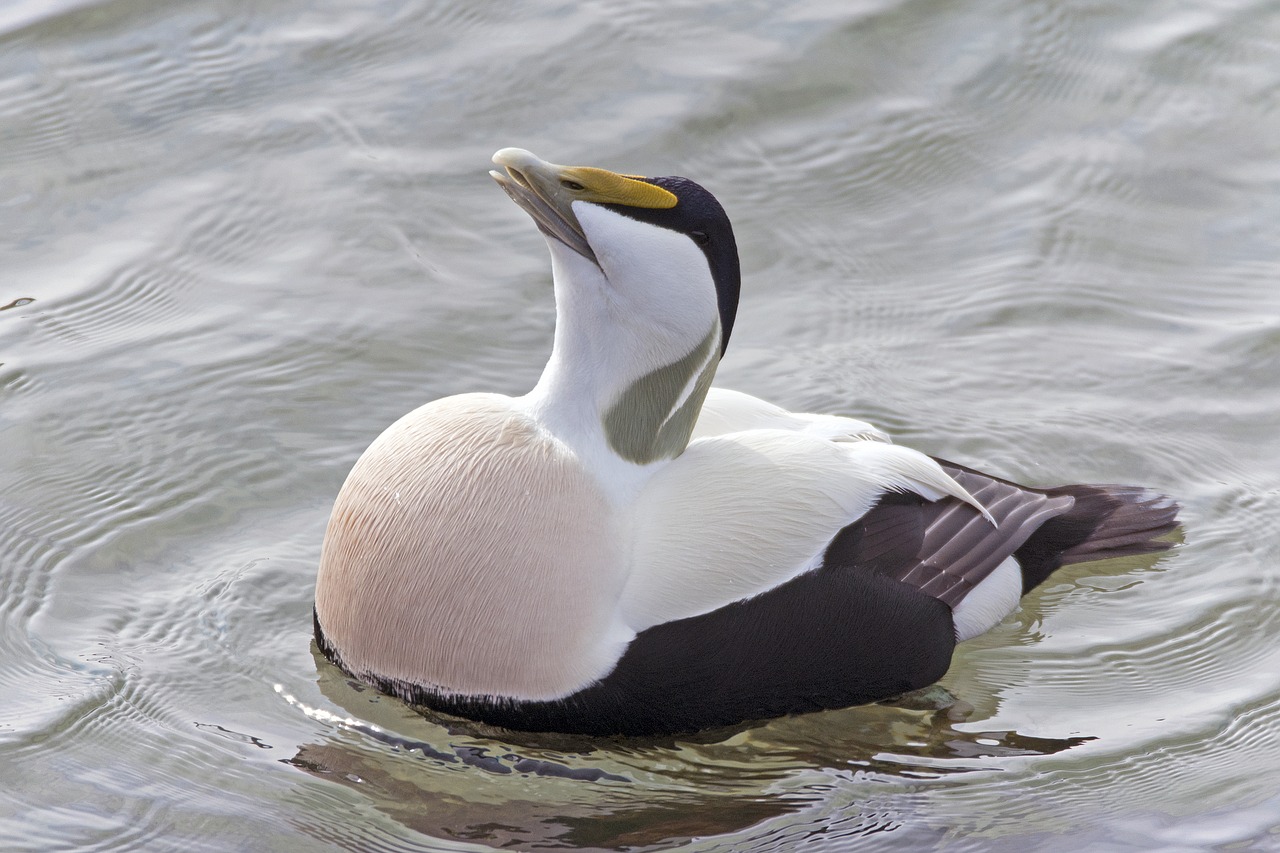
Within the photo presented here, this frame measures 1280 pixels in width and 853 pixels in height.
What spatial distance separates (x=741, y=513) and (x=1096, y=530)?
4.22 ft

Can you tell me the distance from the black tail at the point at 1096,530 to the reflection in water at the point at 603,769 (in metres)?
0.62

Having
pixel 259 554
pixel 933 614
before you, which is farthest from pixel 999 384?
pixel 259 554

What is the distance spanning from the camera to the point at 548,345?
5.49m

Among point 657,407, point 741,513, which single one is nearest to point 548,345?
point 657,407

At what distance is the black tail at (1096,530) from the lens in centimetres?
450

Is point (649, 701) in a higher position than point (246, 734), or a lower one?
higher

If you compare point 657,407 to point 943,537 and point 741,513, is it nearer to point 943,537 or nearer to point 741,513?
point 741,513

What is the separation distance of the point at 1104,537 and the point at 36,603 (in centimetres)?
286

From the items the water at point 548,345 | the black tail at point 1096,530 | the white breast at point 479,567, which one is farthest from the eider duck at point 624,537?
the black tail at point 1096,530

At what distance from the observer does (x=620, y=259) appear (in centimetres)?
361

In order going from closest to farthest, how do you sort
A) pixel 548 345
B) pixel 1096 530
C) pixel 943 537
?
pixel 943 537 < pixel 1096 530 < pixel 548 345

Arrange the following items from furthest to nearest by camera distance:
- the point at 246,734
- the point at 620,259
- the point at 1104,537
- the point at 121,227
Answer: the point at 121,227 → the point at 1104,537 → the point at 246,734 → the point at 620,259

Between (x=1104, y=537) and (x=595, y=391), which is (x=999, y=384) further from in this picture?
(x=595, y=391)

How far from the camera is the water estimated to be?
3754mm
